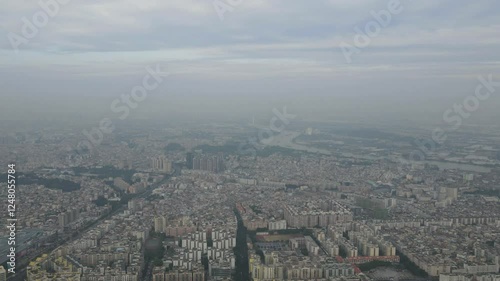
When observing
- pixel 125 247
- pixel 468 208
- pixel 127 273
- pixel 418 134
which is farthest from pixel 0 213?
pixel 418 134

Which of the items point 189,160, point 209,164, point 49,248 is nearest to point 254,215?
point 49,248

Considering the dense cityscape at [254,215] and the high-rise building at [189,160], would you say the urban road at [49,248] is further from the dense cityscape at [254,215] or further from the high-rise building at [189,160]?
the high-rise building at [189,160]

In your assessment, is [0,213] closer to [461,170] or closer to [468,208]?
[468,208]

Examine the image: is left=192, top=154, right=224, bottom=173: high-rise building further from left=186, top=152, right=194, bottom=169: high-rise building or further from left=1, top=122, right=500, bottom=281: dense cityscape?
left=186, top=152, right=194, bottom=169: high-rise building

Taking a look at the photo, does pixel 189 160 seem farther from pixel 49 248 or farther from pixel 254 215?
pixel 49 248

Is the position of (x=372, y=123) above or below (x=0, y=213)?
above

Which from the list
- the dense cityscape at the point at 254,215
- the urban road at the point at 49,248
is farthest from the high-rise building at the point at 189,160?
the urban road at the point at 49,248

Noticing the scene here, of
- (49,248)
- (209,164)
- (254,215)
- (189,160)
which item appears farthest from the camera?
(189,160)

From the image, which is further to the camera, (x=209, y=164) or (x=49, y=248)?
(x=209, y=164)

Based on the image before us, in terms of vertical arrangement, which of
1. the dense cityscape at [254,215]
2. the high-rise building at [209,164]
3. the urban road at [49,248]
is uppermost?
the high-rise building at [209,164]

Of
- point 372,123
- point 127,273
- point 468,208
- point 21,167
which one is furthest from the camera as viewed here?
point 372,123

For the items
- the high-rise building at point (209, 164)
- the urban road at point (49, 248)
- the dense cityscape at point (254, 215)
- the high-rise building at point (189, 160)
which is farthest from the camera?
the high-rise building at point (189, 160)
